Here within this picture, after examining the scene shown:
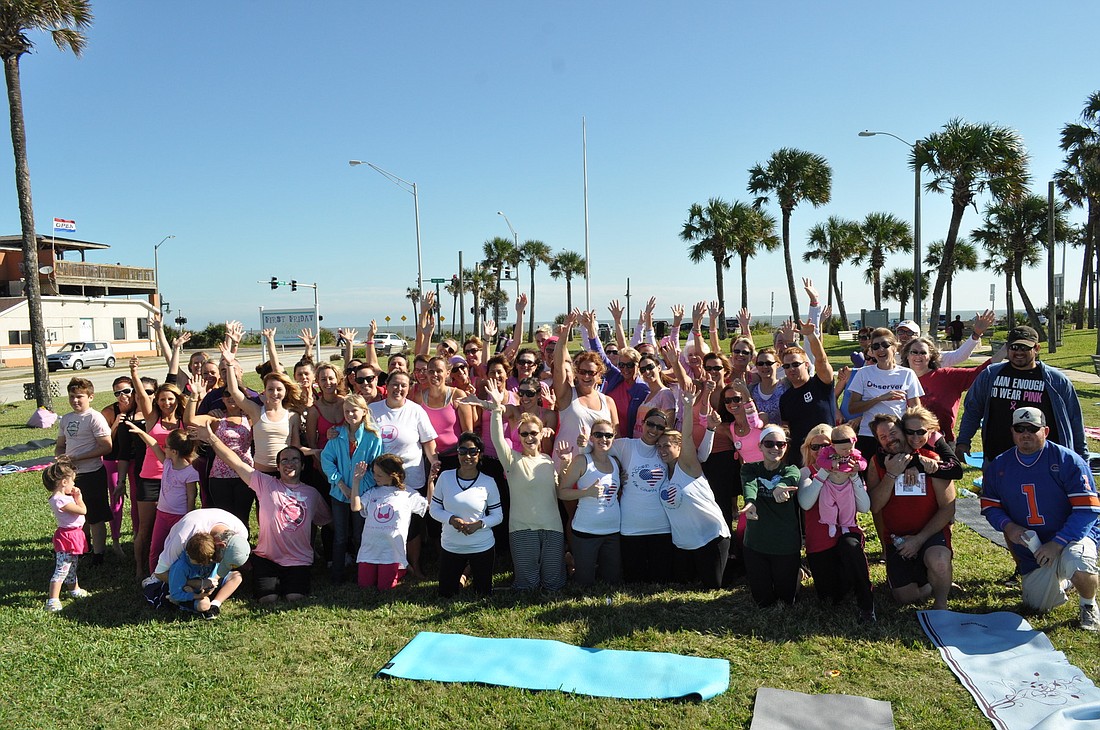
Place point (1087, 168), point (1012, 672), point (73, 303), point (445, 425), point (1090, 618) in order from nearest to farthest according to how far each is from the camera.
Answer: point (1012, 672) → point (1090, 618) → point (445, 425) → point (1087, 168) → point (73, 303)

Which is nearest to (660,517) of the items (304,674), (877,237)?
(304,674)

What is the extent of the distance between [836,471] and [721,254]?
40927 mm

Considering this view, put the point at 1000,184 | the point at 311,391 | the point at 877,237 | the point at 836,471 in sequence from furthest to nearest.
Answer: the point at 877,237
the point at 1000,184
the point at 311,391
the point at 836,471

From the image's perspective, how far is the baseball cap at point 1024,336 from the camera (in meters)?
5.53

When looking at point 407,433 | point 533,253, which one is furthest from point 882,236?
point 407,433

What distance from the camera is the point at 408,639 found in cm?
489

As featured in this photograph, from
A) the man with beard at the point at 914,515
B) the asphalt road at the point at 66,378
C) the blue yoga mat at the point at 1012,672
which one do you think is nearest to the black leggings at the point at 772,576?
the man with beard at the point at 914,515

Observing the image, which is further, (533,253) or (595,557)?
(533,253)

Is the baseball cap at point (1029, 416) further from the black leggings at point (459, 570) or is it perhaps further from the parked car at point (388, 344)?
the parked car at point (388, 344)

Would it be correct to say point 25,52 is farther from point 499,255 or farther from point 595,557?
Result: point 499,255

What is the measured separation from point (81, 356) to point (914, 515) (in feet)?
144

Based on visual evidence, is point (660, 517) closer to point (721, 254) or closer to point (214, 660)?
point (214, 660)

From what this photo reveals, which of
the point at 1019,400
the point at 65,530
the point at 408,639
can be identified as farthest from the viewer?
the point at 65,530

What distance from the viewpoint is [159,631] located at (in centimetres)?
511
